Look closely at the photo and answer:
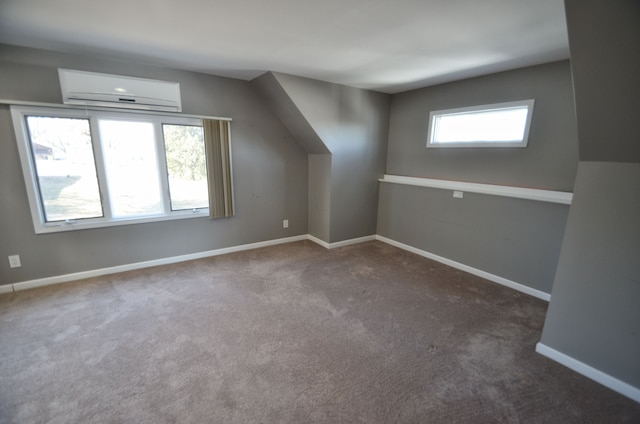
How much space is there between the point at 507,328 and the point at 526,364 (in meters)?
0.42

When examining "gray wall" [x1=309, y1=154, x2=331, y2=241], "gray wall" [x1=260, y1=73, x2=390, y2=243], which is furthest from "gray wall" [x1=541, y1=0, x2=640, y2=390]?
"gray wall" [x1=309, y1=154, x2=331, y2=241]

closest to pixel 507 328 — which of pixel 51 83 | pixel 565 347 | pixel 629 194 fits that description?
pixel 565 347

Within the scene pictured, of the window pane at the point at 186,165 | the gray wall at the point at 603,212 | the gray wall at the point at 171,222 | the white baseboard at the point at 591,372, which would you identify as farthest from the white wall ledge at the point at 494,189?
the window pane at the point at 186,165

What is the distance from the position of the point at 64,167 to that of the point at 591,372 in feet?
15.7

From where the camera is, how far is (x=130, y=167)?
9.97 feet

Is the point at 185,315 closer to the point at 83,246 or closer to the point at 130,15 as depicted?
the point at 83,246

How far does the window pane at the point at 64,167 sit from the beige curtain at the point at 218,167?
1163 millimetres

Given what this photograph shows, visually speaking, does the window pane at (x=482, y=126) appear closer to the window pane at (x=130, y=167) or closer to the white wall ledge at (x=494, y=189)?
the white wall ledge at (x=494, y=189)

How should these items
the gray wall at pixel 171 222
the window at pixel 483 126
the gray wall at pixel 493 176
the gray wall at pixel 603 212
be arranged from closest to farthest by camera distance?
the gray wall at pixel 603 212
the gray wall at pixel 171 222
the gray wall at pixel 493 176
the window at pixel 483 126

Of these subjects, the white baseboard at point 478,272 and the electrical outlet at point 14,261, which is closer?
the electrical outlet at point 14,261

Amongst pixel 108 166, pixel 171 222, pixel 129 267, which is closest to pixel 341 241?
pixel 171 222

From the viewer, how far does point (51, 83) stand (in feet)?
8.27

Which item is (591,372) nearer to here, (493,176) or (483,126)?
(493,176)

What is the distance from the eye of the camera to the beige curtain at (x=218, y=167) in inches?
132
